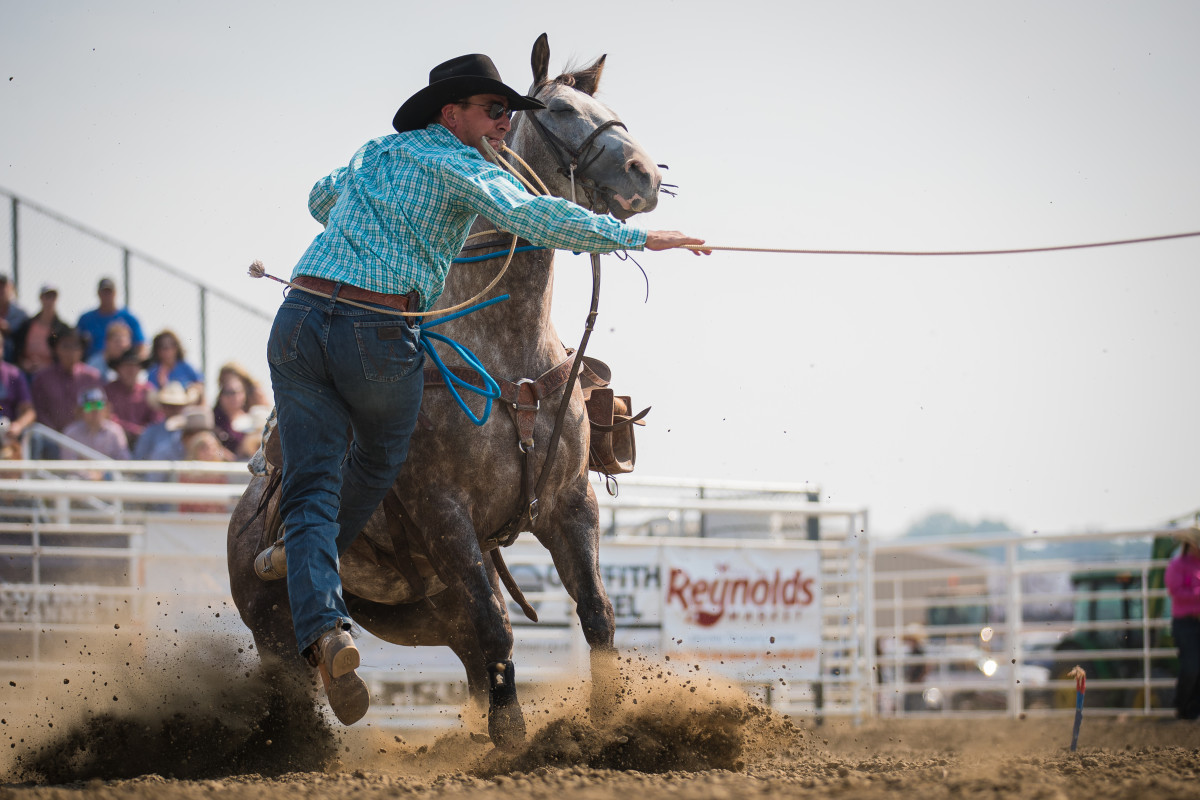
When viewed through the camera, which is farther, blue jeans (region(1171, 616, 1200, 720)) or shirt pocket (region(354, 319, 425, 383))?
blue jeans (region(1171, 616, 1200, 720))

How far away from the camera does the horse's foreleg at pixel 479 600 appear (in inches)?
146

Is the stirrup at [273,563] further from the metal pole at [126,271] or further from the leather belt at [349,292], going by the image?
the metal pole at [126,271]

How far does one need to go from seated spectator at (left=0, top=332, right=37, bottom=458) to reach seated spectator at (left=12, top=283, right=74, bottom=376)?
0.61 ft

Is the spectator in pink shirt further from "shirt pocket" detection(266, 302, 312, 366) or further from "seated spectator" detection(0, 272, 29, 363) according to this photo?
"seated spectator" detection(0, 272, 29, 363)

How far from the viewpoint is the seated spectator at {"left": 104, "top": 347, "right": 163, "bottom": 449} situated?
10250 mm

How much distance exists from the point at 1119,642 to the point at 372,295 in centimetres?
1212

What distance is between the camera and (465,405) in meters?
3.82

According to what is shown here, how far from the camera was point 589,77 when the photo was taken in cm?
460

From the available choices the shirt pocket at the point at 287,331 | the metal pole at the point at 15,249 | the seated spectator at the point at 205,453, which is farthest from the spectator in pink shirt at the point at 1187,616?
the metal pole at the point at 15,249

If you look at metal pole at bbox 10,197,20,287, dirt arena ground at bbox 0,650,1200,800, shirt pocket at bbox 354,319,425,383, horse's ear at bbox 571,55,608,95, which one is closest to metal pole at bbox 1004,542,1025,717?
dirt arena ground at bbox 0,650,1200,800

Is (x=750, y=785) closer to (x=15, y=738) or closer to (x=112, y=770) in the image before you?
(x=112, y=770)

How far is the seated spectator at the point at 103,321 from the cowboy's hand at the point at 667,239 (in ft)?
27.1

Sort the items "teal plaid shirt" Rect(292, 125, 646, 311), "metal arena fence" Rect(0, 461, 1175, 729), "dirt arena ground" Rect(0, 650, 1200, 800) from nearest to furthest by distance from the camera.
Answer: "dirt arena ground" Rect(0, 650, 1200, 800) → "teal plaid shirt" Rect(292, 125, 646, 311) → "metal arena fence" Rect(0, 461, 1175, 729)

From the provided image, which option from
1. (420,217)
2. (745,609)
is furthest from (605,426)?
(745,609)
